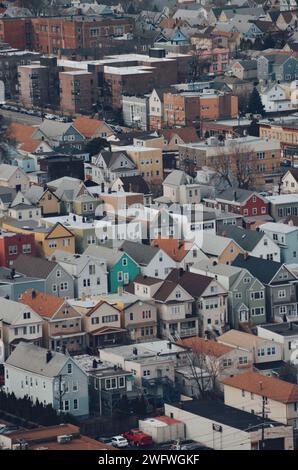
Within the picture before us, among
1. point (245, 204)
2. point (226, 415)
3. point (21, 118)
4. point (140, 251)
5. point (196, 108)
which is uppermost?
point (140, 251)

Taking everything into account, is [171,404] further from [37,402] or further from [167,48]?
[167,48]

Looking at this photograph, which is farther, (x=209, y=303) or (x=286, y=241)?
(x=286, y=241)

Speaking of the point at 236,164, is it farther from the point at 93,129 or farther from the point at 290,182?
the point at 93,129

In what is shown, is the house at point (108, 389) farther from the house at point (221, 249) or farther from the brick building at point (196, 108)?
the brick building at point (196, 108)

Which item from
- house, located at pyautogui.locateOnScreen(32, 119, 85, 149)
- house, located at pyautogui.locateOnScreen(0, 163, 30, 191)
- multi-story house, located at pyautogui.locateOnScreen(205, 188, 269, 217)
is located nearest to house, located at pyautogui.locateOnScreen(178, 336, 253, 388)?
multi-story house, located at pyautogui.locateOnScreen(205, 188, 269, 217)

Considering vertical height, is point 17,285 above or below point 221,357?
above

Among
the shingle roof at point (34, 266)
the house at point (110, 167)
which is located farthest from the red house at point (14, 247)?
the house at point (110, 167)

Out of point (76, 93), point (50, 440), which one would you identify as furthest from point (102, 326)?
point (76, 93)
